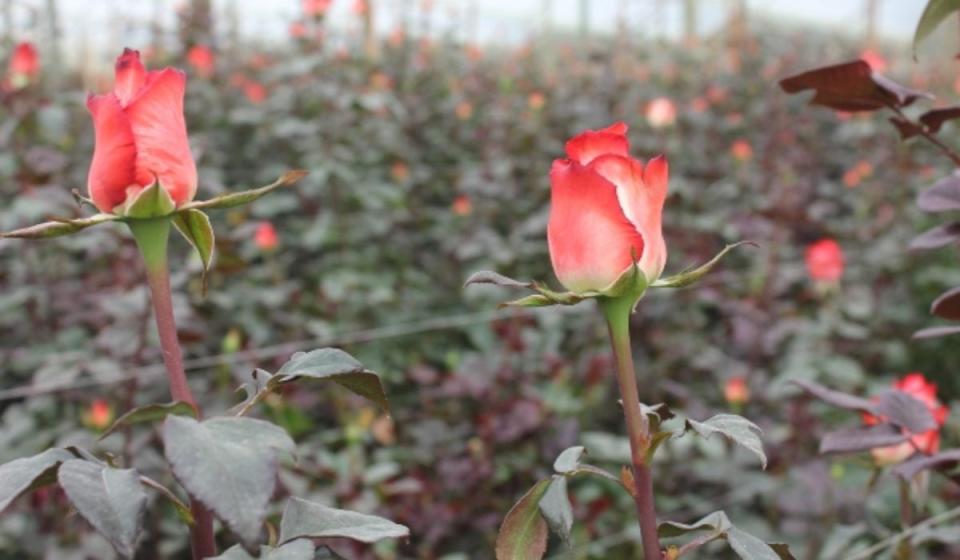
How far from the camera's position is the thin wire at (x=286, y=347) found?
1.49 m

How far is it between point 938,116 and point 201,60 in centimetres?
258

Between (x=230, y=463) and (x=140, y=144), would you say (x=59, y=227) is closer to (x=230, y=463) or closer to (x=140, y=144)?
(x=140, y=144)

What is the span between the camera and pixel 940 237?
2.60ft

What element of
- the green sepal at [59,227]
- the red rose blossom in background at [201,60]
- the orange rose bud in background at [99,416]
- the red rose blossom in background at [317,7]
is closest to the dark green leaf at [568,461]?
the green sepal at [59,227]

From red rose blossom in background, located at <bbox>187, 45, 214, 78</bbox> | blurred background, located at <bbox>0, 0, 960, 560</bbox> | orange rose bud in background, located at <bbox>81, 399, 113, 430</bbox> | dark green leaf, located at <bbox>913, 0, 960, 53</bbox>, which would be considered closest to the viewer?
dark green leaf, located at <bbox>913, 0, 960, 53</bbox>

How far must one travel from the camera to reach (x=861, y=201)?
3.27 metres

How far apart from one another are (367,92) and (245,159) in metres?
0.40

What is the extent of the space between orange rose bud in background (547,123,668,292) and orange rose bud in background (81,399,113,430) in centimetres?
124

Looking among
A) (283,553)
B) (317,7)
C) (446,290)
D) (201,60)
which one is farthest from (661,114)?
(283,553)

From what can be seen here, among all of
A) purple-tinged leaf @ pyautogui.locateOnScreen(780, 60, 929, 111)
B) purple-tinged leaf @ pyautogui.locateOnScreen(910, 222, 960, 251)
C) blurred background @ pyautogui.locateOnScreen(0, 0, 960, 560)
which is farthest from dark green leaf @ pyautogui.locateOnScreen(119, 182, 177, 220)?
blurred background @ pyautogui.locateOnScreen(0, 0, 960, 560)

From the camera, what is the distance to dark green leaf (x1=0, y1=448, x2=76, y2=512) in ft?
1.32

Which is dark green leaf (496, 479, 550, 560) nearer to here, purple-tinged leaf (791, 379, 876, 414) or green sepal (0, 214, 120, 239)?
green sepal (0, 214, 120, 239)

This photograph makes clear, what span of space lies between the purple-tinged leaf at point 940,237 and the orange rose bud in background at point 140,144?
553mm

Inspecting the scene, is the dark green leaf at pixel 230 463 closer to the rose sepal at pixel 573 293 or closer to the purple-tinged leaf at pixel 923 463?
the rose sepal at pixel 573 293
